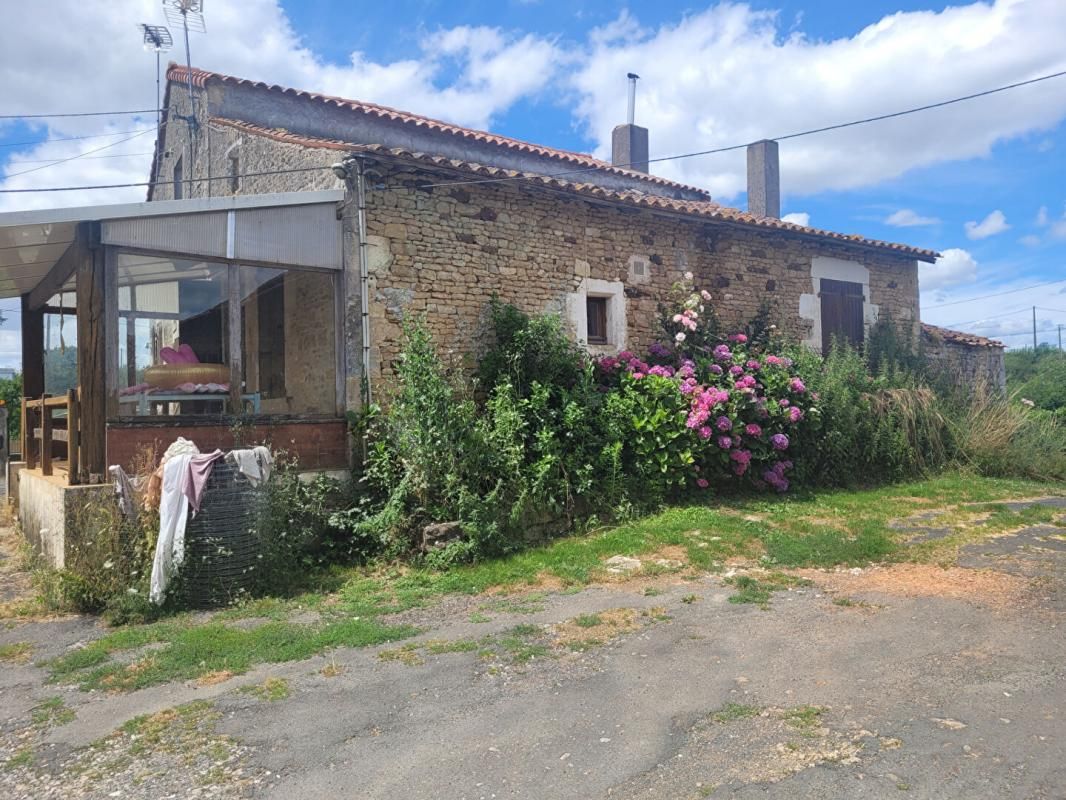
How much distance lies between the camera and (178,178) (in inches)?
558

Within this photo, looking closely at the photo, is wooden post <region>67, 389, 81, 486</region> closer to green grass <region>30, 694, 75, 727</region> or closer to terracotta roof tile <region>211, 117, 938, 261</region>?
green grass <region>30, 694, 75, 727</region>

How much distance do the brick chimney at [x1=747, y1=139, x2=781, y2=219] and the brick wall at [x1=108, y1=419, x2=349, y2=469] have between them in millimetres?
12109

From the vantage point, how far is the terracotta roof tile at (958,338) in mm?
14633

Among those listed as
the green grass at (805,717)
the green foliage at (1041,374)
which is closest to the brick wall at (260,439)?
the green grass at (805,717)

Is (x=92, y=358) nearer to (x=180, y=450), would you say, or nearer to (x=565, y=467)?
(x=180, y=450)

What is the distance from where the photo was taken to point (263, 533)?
650 centimetres

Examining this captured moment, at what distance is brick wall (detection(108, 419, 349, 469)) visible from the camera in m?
7.05

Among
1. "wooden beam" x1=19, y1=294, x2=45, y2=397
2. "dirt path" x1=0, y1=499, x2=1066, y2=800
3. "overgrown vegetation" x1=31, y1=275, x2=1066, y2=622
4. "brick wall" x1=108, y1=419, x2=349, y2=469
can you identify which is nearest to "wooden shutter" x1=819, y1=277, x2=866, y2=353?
"overgrown vegetation" x1=31, y1=275, x2=1066, y2=622

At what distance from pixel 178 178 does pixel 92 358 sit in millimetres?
8541

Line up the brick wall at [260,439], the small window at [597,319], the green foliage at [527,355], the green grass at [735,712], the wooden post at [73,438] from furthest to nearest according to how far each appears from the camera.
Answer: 1. the small window at [597,319]
2. the green foliage at [527,355]
3. the brick wall at [260,439]
4. the wooden post at [73,438]
5. the green grass at [735,712]

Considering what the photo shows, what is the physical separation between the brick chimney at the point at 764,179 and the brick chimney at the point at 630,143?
2.39 meters

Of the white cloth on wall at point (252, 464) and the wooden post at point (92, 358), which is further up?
the wooden post at point (92, 358)

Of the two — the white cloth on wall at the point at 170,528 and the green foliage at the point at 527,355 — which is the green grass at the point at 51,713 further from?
the green foliage at the point at 527,355

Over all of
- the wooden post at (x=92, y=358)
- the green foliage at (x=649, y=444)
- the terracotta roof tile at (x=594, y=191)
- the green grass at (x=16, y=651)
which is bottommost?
the green grass at (x=16, y=651)
